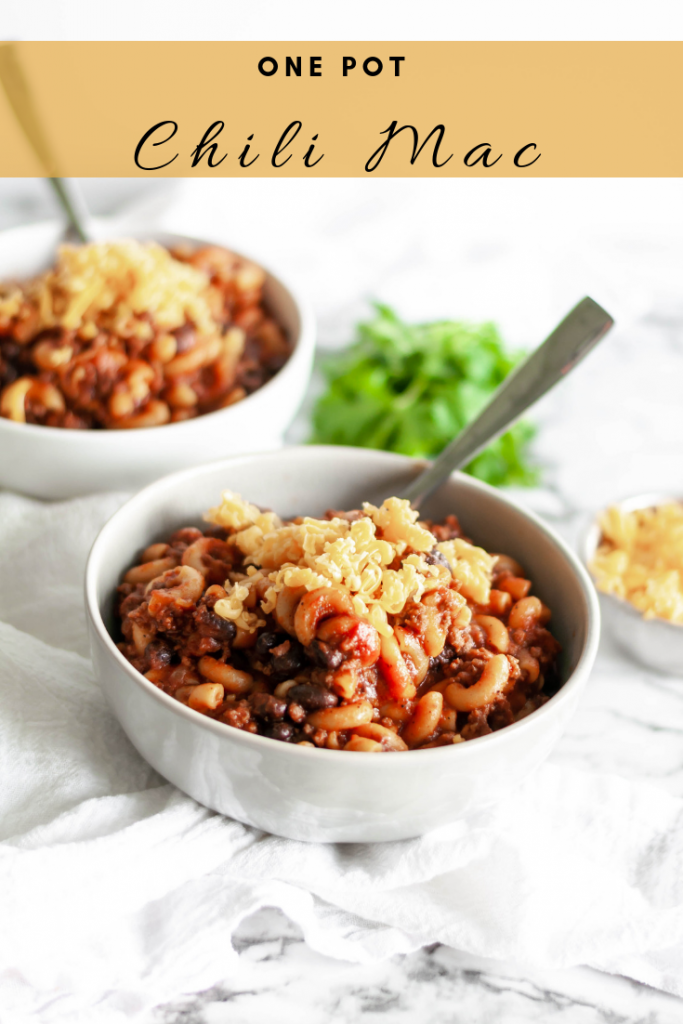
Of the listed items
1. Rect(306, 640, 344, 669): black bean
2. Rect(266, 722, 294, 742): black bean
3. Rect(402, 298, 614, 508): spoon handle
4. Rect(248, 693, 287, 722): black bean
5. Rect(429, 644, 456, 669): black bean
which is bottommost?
Rect(429, 644, 456, 669): black bean

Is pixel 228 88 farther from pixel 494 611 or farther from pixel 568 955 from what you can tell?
pixel 568 955

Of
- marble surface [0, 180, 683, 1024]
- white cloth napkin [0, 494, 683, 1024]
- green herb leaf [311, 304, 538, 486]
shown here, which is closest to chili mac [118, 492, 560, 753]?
white cloth napkin [0, 494, 683, 1024]

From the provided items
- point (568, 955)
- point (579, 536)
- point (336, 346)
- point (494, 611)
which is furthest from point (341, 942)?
point (336, 346)

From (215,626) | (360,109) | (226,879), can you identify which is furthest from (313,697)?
(360,109)

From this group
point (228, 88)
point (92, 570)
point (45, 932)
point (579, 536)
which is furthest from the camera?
point (228, 88)

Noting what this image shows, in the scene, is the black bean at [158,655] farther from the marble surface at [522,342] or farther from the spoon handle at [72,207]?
the spoon handle at [72,207]

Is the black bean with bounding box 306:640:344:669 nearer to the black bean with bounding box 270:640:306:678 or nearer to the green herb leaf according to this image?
the black bean with bounding box 270:640:306:678

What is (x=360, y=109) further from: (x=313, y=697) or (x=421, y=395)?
(x=313, y=697)
